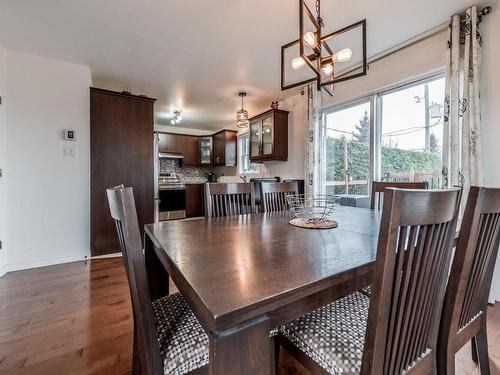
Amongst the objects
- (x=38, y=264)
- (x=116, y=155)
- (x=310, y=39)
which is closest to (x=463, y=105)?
(x=310, y=39)

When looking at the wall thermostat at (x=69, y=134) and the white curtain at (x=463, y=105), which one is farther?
the wall thermostat at (x=69, y=134)

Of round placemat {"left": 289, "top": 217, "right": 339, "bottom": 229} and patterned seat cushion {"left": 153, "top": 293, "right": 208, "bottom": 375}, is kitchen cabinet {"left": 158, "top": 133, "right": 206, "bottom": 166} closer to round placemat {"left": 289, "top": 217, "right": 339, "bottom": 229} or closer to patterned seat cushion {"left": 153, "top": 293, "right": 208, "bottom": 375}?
round placemat {"left": 289, "top": 217, "right": 339, "bottom": 229}

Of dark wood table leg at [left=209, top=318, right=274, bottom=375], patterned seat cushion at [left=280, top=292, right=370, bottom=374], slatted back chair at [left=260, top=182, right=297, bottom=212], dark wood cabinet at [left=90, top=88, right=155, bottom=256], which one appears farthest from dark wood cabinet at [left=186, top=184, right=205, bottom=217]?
dark wood table leg at [left=209, top=318, right=274, bottom=375]

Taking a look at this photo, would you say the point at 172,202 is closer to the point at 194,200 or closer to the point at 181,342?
the point at 194,200

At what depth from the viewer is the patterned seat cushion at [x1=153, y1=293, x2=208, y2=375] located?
2.43 feet

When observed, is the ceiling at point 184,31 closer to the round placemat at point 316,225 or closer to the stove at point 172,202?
the round placemat at point 316,225

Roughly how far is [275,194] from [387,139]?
1.78 m

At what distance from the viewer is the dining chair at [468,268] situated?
818 mm

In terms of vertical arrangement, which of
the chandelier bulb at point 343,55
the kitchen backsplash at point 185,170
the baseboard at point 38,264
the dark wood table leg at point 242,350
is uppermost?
the chandelier bulb at point 343,55

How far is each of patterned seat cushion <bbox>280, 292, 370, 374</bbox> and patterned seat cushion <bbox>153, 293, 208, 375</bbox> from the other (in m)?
0.32

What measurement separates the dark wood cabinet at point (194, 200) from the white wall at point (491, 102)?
4571 mm

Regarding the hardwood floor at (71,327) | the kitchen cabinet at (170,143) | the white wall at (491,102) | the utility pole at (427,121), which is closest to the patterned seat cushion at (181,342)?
the hardwood floor at (71,327)

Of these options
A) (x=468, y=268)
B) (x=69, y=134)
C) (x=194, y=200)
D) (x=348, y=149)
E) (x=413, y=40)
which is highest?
(x=413, y=40)

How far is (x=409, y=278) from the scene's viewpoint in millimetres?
616
